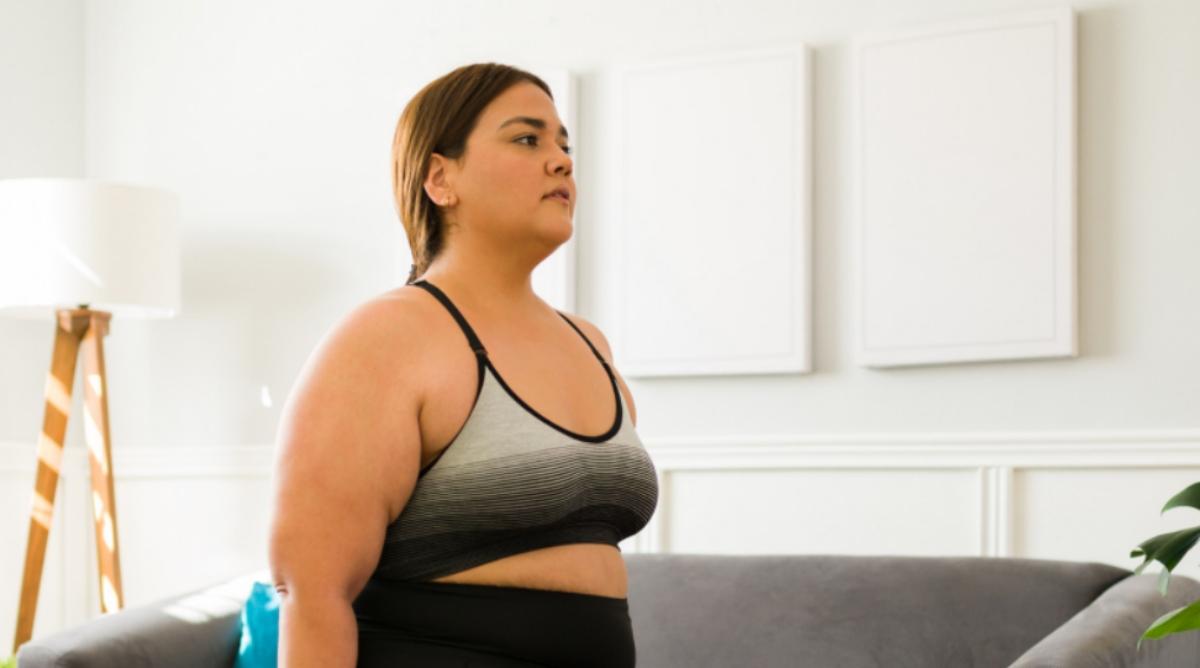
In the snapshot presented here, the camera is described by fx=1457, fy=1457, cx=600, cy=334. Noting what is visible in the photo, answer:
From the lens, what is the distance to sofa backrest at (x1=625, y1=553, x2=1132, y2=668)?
262cm

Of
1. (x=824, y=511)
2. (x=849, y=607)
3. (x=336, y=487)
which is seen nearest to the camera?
(x=336, y=487)

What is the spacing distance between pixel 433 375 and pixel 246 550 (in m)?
2.98

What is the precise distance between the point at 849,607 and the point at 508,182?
152cm

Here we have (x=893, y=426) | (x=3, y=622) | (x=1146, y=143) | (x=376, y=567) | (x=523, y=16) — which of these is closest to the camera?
(x=376, y=567)

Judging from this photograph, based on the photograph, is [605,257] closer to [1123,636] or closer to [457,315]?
[1123,636]

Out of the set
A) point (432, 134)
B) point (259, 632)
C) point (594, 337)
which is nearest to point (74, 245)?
point (259, 632)

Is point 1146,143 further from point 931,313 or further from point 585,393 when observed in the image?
point 585,393

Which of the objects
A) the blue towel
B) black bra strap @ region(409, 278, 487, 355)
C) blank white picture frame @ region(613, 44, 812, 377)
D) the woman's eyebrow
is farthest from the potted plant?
blank white picture frame @ region(613, 44, 812, 377)

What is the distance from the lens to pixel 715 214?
11.6 feet

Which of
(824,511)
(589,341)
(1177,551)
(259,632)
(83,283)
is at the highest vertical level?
(83,283)

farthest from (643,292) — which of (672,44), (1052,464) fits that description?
(1052,464)

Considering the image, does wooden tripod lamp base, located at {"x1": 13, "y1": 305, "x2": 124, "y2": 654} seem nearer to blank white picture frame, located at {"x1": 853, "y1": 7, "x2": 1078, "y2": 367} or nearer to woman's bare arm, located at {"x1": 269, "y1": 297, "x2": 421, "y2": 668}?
blank white picture frame, located at {"x1": 853, "y1": 7, "x2": 1078, "y2": 367}

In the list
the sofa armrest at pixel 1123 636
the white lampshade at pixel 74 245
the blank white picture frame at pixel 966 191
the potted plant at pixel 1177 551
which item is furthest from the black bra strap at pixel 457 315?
the white lampshade at pixel 74 245

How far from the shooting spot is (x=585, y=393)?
1535 mm
